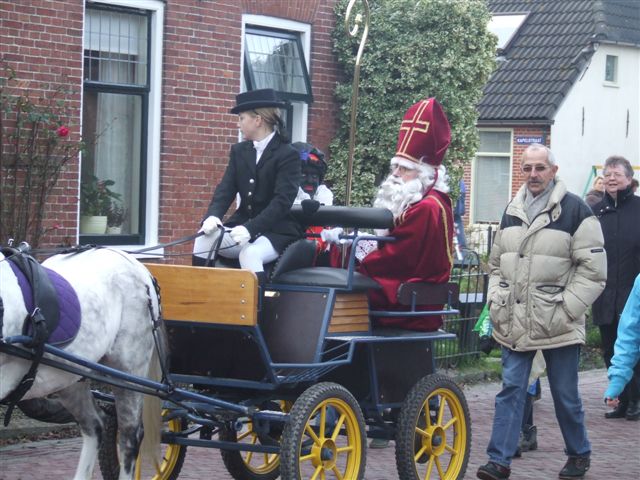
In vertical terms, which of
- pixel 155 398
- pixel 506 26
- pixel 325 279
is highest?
pixel 506 26

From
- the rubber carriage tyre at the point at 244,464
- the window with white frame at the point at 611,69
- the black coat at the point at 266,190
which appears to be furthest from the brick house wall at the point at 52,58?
the window with white frame at the point at 611,69

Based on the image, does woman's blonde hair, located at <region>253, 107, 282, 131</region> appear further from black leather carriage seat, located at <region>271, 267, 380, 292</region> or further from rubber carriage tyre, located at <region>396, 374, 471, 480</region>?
rubber carriage tyre, located at <region>396, 374, 471, 480</region>

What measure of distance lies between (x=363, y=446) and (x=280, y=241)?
122 centimetres

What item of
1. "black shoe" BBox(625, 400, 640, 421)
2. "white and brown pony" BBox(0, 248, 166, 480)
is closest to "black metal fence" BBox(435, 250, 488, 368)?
"black shoe" BBox(625, 400, 640, 421)

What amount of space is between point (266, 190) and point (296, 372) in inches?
44.7

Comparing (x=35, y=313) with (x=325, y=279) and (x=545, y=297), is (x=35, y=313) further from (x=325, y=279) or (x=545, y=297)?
(x=545, y=297)

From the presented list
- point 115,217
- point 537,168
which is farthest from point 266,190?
A: point 115,217

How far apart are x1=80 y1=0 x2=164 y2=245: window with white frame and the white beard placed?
478 centimetres

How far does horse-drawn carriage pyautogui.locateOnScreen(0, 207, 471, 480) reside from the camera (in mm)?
6160

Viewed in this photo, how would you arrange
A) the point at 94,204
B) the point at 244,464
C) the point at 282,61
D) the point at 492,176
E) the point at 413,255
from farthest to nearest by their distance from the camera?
the point at 492,176
the point at 282,61
the point at 94,204
the point at 244,464
the point at 413,255

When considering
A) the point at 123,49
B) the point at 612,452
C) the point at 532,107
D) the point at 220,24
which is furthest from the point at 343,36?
the point at 532,107

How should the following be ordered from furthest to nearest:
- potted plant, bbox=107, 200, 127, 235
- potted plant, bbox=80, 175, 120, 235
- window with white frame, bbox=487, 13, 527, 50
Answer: window with white frame, bbox=487, 13, 527, 50, potted plant, bbox=107, 200, 127, 235, potted plant, bbox=80, 175, 120, 235

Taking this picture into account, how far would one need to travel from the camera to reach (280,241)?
681cm

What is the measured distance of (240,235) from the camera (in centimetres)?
649
